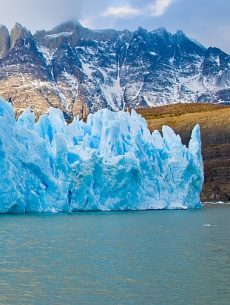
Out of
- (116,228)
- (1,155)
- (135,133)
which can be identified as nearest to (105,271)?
(116,228)

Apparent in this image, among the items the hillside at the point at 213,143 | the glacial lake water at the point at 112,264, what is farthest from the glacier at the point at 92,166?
the hillside at the point at 213,143

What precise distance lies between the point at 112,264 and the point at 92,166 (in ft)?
76.2

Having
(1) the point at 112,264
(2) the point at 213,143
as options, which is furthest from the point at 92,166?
(2) the point at 213,143

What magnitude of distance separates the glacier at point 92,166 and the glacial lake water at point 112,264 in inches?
262

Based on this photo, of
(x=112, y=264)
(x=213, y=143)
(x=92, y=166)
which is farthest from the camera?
(x=213, y=143)

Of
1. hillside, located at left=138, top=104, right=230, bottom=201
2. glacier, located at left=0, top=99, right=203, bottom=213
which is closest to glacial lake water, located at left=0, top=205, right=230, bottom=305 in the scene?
glacier, located at left=0, top=99, right=203, bottom=213

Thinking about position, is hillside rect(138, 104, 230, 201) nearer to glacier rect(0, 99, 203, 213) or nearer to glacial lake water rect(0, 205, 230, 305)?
glacier rect(0, 99, 203, 213)

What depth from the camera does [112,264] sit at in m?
20.8

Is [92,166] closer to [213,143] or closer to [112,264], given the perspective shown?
[112,264]

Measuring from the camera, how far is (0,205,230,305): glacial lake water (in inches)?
644

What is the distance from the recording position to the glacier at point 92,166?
3953 centimetres

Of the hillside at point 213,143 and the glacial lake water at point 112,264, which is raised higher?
the hillside at point 213,143

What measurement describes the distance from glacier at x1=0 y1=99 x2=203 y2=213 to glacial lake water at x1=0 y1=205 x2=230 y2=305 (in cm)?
665

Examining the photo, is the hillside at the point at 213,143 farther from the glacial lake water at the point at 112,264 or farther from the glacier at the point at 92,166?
the glacial lake water at the point at 112,264
